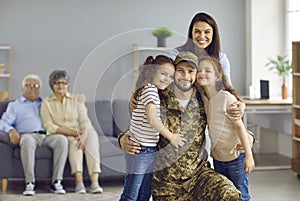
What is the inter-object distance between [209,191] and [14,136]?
2.85m

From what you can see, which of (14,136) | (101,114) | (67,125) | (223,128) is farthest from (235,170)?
(14,136)

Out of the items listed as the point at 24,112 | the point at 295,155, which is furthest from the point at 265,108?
the point at 24,112

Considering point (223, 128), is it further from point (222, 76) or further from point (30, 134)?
point (30, 134)

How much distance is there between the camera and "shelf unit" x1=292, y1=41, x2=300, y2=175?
5434 millimetres

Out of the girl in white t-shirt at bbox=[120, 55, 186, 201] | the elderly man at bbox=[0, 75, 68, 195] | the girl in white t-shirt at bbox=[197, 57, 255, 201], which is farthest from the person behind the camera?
the elderly man at bbox=[0, 75, 68, 195]

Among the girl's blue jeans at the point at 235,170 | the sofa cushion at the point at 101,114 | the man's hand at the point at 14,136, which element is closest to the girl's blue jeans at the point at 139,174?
the sofa cushion at the point at 101,114

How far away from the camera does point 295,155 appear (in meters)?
5.55

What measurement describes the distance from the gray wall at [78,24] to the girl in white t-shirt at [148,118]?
4.41 meters

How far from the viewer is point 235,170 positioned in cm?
275

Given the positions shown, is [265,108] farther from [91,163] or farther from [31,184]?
[31,184]

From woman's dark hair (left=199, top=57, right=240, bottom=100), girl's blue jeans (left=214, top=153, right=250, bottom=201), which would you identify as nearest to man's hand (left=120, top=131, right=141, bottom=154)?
woman's dark hair (left=199, top=57, right=240, bottom=100)

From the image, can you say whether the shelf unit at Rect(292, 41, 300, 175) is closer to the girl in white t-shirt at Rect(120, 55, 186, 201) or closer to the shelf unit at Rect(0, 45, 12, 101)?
the shelf unit at Rect(0, 45, 12, 101)

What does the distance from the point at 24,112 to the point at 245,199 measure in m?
2.89

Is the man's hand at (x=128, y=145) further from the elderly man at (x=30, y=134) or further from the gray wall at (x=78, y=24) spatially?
the gray wall at (x=78, y=24)
